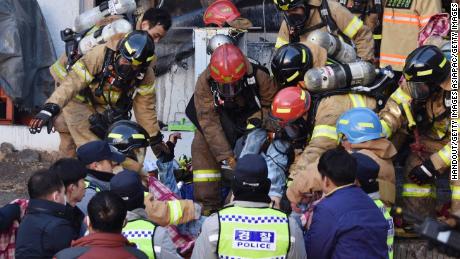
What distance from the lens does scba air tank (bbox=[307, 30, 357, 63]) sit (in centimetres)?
729

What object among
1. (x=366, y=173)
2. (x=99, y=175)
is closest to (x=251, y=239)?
(x=366, y=173)

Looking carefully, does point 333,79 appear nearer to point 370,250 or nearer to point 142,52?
point 142,52

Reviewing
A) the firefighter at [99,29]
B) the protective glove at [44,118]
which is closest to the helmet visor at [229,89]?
the firefighter at [99,29]

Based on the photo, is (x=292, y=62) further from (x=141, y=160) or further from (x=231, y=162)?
(x=141, y=160)

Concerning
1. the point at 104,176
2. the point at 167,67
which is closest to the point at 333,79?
the point at 104,176

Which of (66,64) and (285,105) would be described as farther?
(66,64)

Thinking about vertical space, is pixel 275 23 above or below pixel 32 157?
above

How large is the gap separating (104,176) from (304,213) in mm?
1375

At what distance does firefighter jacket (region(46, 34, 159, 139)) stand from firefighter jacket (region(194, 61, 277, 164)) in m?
0.53

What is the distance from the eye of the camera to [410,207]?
279 inches

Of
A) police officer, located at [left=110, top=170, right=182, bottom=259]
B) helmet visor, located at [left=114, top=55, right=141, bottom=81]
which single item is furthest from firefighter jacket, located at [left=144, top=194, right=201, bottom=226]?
helmet visor, located at [left=114, top=55, right=141, bottom=81]

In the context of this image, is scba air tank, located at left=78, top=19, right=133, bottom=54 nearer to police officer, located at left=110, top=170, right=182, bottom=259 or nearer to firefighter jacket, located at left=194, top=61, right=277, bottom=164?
firefighter jacket, located at left=194, top=61, right=277, bottom=164

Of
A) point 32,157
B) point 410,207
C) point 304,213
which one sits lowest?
point 32,157

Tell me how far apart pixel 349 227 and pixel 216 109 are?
291cm
